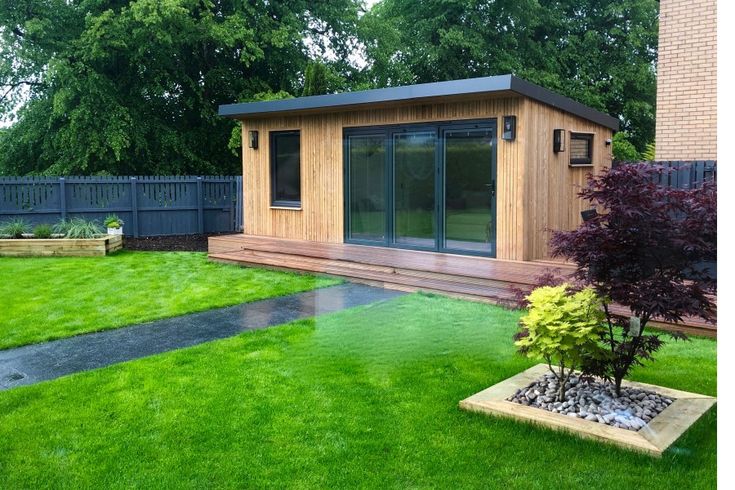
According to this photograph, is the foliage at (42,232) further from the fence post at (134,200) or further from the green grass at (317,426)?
the green grass at (317,426)

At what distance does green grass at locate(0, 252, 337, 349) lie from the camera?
512 cm

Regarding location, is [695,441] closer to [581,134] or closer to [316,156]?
[581,134]

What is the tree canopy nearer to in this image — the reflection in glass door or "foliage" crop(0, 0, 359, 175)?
"foliage" crop(0, 0, 359, 175)

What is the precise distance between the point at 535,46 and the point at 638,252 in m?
10.0

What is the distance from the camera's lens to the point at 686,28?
126 cm

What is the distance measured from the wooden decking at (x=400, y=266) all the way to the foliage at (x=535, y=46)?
5.30ft

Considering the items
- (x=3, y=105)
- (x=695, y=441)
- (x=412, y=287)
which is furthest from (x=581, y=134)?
(x=3, y=105)

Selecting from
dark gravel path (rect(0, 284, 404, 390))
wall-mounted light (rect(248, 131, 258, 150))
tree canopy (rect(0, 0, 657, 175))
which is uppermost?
tree canopy (rect(0, 0, 657, 175))

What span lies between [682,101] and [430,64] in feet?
51.6

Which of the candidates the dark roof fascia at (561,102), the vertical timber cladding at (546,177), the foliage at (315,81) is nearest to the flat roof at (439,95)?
the dark roof fascia at (561,102)

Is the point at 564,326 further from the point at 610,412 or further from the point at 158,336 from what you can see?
the point at 158,336

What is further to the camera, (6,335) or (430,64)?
(430,64)

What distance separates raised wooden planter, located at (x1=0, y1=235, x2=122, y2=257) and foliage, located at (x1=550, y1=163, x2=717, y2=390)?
793 cm

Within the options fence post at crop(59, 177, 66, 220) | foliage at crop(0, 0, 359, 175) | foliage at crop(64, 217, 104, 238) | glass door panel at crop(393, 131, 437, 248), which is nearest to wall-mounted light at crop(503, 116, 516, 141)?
glass door panel at crop(393, 131, 437, 248)
